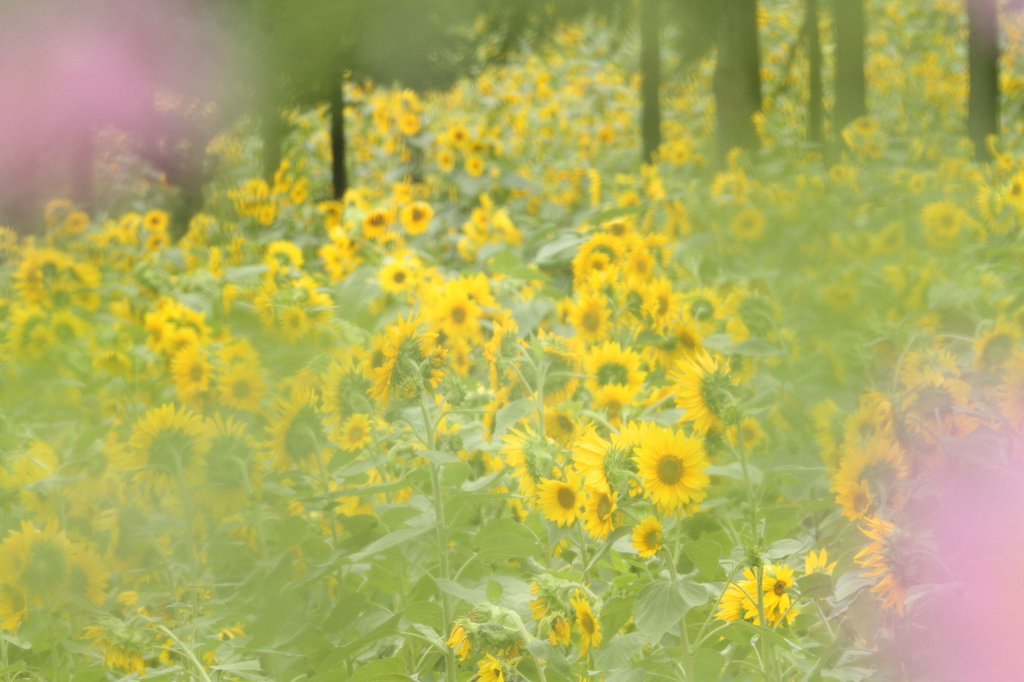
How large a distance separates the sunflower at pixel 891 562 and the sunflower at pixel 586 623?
35 cm

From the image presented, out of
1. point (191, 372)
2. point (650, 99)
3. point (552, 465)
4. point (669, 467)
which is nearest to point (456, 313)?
point (191, 372)

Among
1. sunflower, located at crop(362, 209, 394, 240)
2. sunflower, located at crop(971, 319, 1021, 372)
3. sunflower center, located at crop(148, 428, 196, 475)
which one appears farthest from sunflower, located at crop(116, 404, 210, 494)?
sunflower, located at crop(362, 209, 394, 240)

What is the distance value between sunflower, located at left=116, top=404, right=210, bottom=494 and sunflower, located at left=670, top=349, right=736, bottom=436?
0.67 m

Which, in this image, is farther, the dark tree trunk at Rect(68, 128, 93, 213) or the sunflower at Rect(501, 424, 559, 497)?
the sunflower at Rect(501, 424, 559, 497)

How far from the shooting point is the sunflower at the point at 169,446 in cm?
132

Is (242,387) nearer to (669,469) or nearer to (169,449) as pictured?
(169,449)

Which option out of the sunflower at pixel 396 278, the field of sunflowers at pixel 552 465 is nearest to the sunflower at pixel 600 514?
the field of sunflowers at pixel 552 465

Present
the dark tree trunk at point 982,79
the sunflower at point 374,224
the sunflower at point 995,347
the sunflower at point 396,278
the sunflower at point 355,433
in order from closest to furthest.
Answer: the sunflower at point 995,347 < the sunflower at point 355,433 < the sunflower at point 396,278 < the sunflower at point 374,224 < the dark tree trunk at point 982,79

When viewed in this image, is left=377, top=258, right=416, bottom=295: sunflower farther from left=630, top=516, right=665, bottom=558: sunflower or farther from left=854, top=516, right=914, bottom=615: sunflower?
left=854, top=516, right=914, bottom=615: sunflower

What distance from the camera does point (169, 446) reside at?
1.31 meters

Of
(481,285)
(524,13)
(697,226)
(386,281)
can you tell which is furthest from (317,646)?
(697,226)

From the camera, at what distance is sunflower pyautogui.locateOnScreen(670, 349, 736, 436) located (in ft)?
A: 3.63

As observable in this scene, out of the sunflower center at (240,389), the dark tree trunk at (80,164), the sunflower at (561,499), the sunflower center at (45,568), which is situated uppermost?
the dark tree trunk at (80,164)

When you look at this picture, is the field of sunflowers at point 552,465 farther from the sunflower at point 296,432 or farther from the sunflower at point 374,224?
the sunflower at point 374,224
